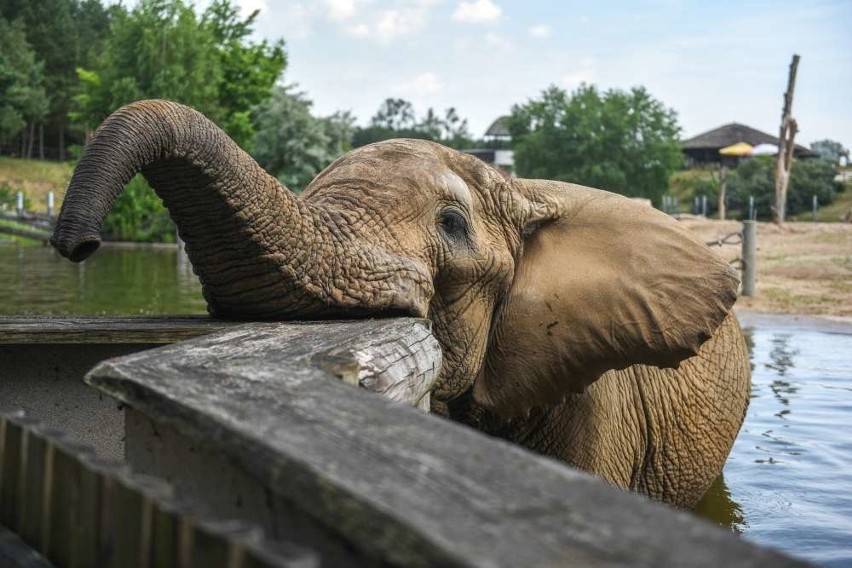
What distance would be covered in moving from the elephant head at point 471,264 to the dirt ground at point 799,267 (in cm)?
1259

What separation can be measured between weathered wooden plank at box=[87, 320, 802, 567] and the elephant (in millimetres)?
1284

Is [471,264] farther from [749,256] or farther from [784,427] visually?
[749,256]

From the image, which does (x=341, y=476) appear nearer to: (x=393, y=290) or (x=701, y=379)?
(x=393, y=290)

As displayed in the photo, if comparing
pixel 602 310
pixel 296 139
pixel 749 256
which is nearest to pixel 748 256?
pixel 749 256

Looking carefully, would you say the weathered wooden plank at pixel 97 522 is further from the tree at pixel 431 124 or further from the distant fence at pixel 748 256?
the tree at pixel 431 124

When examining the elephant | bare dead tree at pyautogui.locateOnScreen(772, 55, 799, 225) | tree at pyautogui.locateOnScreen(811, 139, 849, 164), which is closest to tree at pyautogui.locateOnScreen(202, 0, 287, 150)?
bare dead tree at pyautogui.locateOnScreen(772, 55, 799, 225)

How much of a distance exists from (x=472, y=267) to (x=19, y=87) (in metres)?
59.5

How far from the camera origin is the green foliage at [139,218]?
4641 cm

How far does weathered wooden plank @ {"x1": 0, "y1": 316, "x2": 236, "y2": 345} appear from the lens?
3561 mm

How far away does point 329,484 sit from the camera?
1.53 meters

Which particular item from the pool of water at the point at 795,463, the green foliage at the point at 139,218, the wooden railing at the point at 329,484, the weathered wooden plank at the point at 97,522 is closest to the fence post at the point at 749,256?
the pool of water at the point at 795,463

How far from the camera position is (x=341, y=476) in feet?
5.08

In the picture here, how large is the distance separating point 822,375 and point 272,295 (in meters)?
8.26

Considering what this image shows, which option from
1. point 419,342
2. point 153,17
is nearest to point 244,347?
point 419,342
